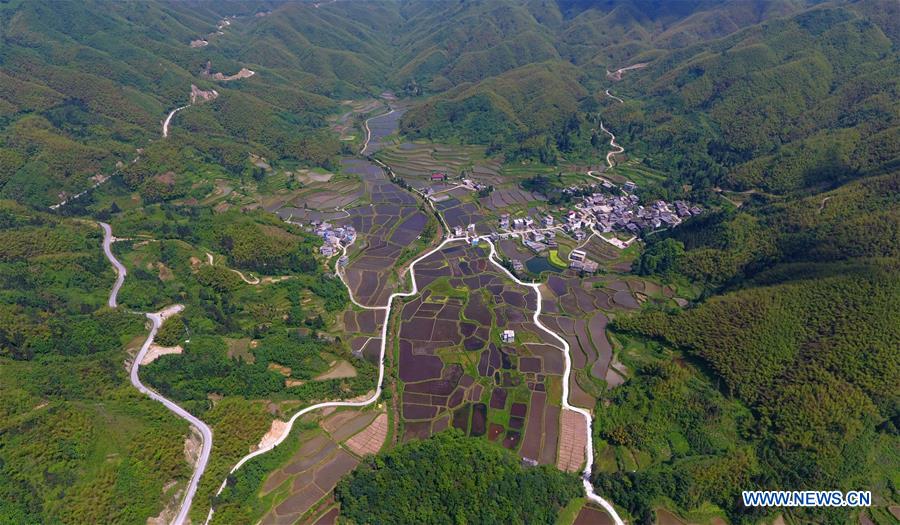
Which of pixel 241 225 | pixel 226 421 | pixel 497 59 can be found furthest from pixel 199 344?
pixel 497 59

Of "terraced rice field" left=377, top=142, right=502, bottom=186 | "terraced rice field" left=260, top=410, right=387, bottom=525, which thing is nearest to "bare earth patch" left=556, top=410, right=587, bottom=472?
"terraced rice field" left=260, top=410, right=387, bottom=525

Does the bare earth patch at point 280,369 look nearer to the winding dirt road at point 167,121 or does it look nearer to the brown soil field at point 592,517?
the brown soil field at point 592,517

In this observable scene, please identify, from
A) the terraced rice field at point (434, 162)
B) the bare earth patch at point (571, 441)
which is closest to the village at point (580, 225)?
the terraced rice field at point (434, 162)

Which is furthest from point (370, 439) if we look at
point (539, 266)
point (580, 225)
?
point (580, 225)

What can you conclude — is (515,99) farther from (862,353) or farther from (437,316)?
(862,353)

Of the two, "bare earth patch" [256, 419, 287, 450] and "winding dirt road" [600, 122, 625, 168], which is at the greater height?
"winding dirt road" [600, 122, 625, 168]

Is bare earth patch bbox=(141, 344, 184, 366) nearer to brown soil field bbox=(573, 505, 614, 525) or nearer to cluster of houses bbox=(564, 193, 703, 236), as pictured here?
brown soil field bbox=(573, 505, 614, 525)

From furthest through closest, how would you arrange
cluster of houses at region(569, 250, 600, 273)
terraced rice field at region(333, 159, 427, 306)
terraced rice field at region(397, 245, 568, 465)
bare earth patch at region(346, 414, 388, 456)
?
1. cluster of houses at region(569, 250, 600, 273)
2. terraced rice field at region(333, 159, 427, 306)
3. terraced rice field at region(397, 245, 568, 465)
4. bare earth patch at region(346, 414, 388, 456)
